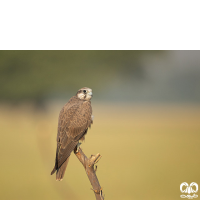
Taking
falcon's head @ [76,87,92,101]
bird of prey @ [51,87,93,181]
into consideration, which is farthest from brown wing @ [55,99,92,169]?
falcon's head @ [76,87,92,101]

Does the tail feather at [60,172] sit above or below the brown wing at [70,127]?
below

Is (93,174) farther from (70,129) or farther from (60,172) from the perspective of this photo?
(70,129)

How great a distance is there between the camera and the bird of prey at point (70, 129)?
1.88 metres

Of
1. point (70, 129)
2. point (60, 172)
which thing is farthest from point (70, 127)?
point (60, 172)

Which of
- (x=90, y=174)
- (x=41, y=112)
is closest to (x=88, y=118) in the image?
(x=90, y=174)

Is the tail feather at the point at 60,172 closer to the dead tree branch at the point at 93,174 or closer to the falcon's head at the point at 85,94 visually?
the dead tree branch at the point at 93,174

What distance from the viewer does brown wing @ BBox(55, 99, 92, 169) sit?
1904 mm

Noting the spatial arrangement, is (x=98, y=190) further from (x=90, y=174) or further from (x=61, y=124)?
(x=61, y=124)

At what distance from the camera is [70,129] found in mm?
2002

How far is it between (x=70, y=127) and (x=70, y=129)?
0.02 metres

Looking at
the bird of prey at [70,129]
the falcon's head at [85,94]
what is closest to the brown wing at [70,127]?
the bird of prey at [70,129]

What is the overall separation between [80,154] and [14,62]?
3950mm

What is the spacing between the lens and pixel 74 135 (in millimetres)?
1999

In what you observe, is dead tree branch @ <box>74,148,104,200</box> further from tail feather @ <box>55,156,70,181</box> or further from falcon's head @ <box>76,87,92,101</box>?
falcon's head @ <box>76,87,92,101</box>
